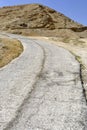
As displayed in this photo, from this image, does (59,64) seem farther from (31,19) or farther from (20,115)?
(31,19)

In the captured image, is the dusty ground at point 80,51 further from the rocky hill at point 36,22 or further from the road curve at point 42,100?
the rocky hill at point 36,22

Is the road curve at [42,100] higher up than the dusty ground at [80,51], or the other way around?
the road curve at [42,100]

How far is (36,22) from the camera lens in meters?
71.9

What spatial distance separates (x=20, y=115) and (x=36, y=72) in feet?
25.3

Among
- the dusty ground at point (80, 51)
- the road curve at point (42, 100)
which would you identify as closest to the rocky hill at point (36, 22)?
the dusty ground at point (80, 51)

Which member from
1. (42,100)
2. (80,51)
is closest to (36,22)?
(80,51)

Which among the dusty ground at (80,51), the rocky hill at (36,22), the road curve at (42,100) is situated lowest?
the rocky hill at (36,22)

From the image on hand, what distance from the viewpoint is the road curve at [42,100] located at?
9758 millimetres

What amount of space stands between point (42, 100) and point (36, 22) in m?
60.9

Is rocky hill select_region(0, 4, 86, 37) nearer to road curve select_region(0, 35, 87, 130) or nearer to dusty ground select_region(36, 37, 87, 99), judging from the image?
dusty ground select_region(36, 37, 87, 99)

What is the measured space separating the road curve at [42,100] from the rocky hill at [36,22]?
150 feet

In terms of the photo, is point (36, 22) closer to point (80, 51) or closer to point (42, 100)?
point (80, 51)

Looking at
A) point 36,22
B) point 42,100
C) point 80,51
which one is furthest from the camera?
point 36,22

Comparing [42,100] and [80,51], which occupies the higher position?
[42,100]
